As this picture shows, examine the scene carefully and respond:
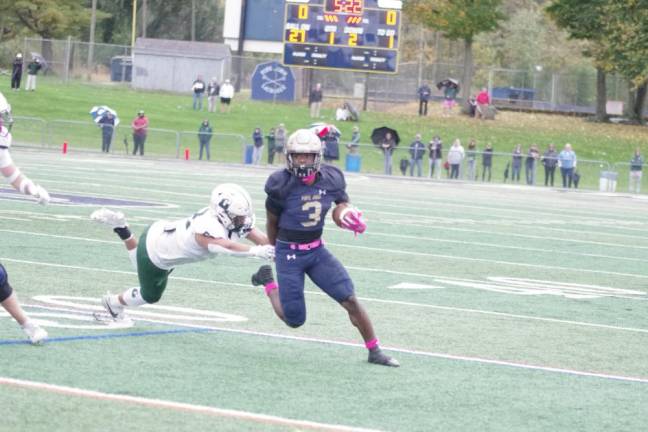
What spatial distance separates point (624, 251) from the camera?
18.9 m

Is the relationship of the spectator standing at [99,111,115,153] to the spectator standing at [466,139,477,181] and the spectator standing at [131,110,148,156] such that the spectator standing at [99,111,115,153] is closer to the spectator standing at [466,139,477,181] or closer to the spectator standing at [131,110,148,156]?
the spectator standing at [131,110,148,156]

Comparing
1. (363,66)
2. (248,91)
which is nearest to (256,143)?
(363,66)

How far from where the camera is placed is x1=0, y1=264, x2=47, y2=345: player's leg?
27.3ft

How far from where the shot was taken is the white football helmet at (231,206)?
347 inches

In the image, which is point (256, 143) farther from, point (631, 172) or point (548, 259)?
point (548, 259)

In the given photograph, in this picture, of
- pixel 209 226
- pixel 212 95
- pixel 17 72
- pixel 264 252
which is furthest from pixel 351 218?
pixel 17 72

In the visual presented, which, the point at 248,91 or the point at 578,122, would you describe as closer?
the point at 578,122

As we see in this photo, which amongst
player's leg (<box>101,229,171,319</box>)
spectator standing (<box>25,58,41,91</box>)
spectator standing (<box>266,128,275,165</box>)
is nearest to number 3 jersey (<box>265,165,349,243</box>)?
player's leg (<box>101,229,171,319</box>)

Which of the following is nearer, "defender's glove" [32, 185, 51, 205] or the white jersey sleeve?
the white jersey sleeve

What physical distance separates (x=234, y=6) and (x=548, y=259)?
130ft

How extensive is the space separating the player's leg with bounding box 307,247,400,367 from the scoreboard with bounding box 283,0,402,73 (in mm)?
34718

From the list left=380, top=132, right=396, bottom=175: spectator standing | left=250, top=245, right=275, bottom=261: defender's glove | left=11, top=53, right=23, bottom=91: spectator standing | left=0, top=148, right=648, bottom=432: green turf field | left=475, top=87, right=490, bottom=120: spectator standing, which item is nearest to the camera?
left=0, top=148, right=648, bottom=432: green turf field

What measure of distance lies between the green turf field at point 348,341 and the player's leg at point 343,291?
18cm

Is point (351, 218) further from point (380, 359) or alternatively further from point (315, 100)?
point (315, 100)
